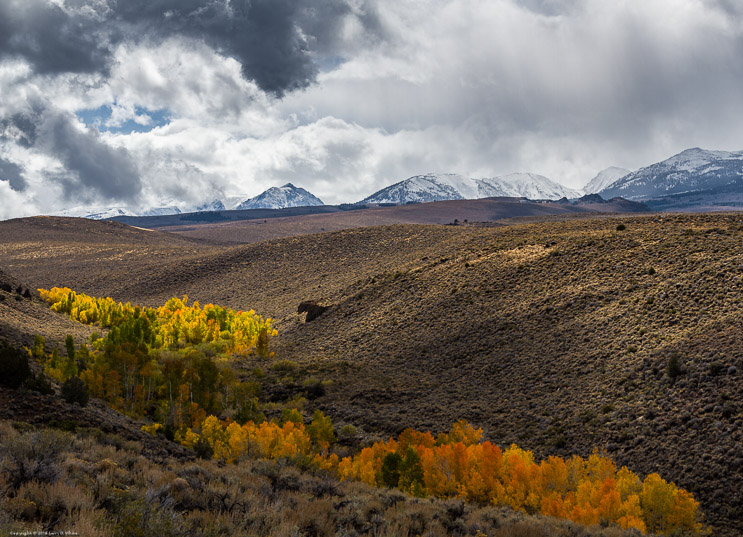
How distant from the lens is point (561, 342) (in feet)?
139

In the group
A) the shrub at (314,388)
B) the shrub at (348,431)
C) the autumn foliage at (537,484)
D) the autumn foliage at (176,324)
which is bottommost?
the shrub at (348,431)

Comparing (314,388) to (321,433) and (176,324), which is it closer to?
(321,433)

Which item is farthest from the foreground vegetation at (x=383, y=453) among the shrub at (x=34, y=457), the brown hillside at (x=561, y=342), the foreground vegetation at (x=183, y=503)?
the shrub at (x=34, y=457)

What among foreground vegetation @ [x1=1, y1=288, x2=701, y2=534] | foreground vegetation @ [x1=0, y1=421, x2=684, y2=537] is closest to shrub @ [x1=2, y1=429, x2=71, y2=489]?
foreground vegetation @ [x1=0, y1=421, x2=684, y2=537]

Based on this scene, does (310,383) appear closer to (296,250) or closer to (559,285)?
(559,285)

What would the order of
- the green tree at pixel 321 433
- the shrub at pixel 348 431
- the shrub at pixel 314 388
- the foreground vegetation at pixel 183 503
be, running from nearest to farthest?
the foreground vegetation at pixel 183 503 < the green tree at pixel 321 433 < the shrub at pixel 348 431 < the shrub at pixel 314 388

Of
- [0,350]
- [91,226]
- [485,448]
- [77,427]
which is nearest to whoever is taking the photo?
[77,427]

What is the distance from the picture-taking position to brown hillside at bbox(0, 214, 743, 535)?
1089 inches

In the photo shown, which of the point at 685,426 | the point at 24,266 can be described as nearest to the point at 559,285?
the point at 685,426

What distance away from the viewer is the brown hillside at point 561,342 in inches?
1089

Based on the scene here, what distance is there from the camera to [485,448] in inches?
1022

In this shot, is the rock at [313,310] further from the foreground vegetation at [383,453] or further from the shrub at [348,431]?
the shrub at [348,431]

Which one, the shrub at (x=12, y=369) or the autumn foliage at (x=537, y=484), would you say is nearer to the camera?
the autumn foliage at (x=537, y=484)

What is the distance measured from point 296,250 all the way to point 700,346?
90.9 metres
